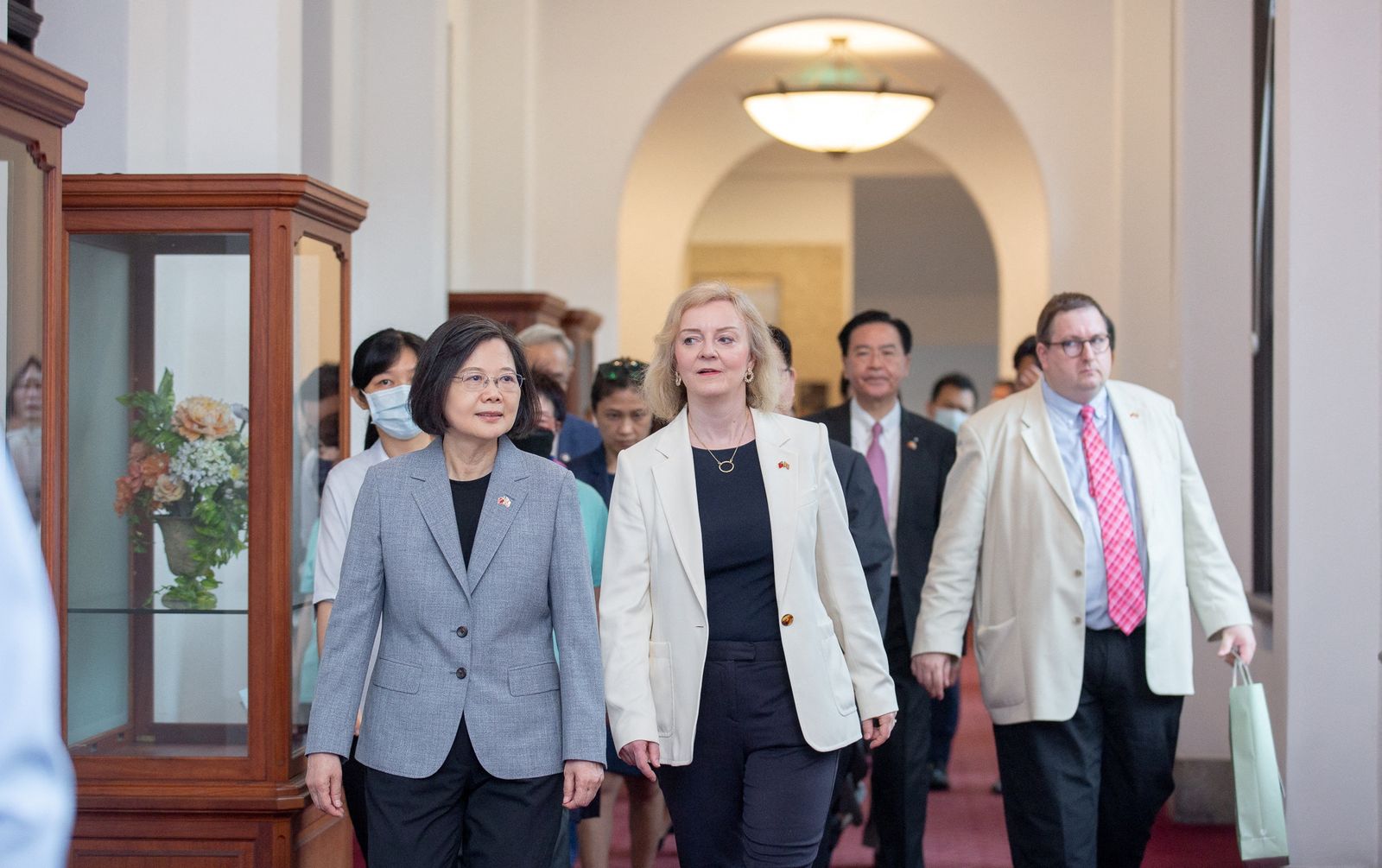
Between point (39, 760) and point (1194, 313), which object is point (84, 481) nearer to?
point (39, 760)

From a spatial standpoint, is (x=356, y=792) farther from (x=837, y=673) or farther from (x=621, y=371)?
(x=621, y=371)

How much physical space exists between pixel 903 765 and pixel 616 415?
1469 millimetres

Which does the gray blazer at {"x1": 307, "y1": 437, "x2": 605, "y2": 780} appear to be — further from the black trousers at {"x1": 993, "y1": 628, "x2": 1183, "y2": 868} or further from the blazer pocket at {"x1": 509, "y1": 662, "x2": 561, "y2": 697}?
the black trousers at {"x1": 993, "y1": 628, "x2": 1183, "y2": 868}

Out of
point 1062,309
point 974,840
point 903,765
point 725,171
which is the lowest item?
point 974,840

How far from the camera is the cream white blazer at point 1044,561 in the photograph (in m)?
4.31

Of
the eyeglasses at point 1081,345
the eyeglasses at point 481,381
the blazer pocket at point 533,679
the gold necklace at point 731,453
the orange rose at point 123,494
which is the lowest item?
the blazer pocket at point 533,679

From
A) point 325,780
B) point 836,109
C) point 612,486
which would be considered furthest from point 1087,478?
point 836,109

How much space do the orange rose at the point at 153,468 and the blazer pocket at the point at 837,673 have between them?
1.76 metres

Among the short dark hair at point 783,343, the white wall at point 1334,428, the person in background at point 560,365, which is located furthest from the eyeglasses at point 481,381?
the person in background at point 560,365

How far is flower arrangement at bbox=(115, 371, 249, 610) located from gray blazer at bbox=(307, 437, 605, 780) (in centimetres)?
92

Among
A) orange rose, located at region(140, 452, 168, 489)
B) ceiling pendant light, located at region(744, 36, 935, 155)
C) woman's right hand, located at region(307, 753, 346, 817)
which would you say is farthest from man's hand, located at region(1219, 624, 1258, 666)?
ceiling pendant light, located at region(744, 36, 935, 155)

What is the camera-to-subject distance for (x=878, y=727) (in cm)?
366

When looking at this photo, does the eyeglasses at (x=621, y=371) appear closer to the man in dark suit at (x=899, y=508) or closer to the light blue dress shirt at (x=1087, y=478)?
the man in dark suit at (x=899, y=508)

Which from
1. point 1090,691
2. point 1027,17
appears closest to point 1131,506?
point 1090,691
